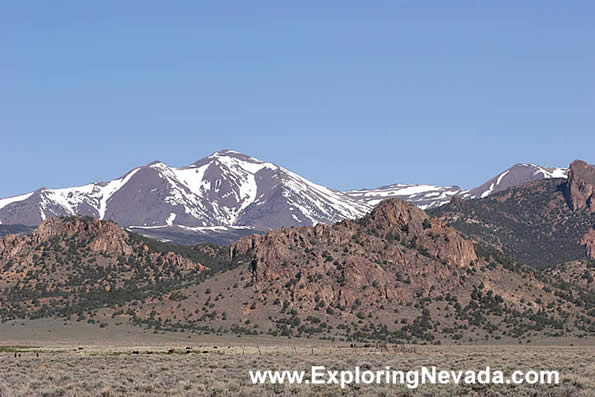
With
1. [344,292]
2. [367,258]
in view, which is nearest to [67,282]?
[344,292]

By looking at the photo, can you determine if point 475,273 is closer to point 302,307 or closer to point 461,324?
point 461,324

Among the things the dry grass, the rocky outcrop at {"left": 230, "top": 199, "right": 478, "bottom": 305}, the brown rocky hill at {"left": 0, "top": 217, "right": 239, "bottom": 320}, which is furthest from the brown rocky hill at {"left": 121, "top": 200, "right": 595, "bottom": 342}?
the dry grass

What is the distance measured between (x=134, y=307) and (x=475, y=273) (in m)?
63.5

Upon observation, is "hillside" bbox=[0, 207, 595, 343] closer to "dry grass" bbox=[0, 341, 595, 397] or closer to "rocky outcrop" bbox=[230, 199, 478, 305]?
"rocky outcrop" bbox=[230, 199, 478, 305]

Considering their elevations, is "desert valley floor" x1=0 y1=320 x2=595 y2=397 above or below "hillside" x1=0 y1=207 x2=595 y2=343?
below

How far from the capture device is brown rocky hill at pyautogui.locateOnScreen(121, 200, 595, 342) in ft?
494

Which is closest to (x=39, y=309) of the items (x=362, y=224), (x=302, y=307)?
(x=302, y=307)
